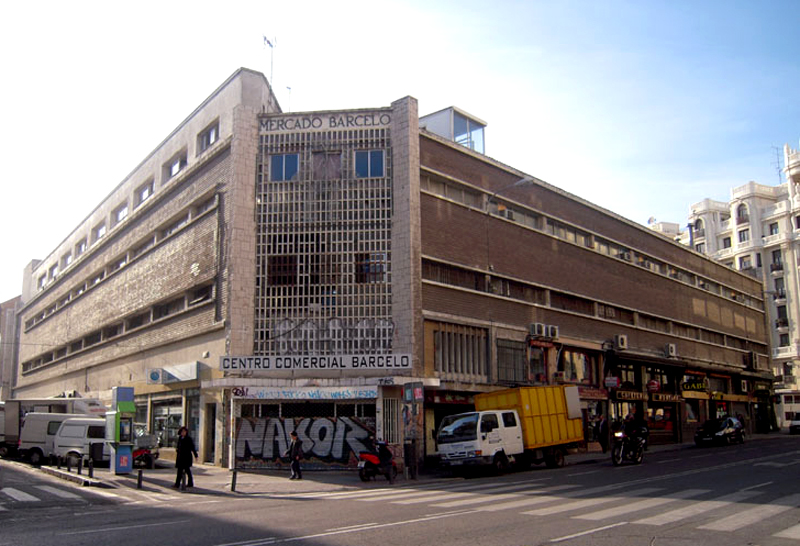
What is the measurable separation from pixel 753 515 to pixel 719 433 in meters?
28.7

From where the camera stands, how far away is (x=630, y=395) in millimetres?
39969

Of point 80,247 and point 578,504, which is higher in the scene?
point 80,247

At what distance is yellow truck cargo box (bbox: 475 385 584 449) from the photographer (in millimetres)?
23875

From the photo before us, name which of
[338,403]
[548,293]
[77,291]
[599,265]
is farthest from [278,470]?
[77,291]

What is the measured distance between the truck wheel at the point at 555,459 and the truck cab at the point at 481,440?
2.16 m

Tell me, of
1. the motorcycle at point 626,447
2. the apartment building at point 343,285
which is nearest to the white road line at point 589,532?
the apartment building at point 343,285

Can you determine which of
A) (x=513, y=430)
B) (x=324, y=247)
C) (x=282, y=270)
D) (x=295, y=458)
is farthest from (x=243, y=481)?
(x=324, y=247)

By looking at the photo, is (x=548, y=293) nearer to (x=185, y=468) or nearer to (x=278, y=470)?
(x=278, y=470)

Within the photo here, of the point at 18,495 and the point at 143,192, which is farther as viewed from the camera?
the point at 143,192

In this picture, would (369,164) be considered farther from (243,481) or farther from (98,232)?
(98,232)

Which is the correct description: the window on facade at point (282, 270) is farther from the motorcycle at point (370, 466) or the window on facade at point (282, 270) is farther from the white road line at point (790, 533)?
the white road line at point (790, 533)

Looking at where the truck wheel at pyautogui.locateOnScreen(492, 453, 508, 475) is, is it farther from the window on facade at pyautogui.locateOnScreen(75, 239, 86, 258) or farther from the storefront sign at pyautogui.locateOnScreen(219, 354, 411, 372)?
the window on facade at pyautogui.locateOnScreen(75, 239, 86, 258)

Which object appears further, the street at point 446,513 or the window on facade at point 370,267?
the window on facade at point 370,267

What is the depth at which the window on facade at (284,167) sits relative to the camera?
1102 inches
